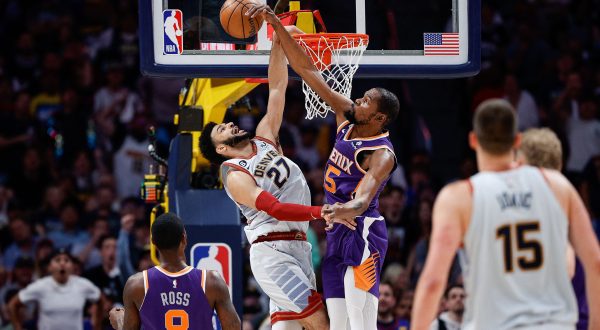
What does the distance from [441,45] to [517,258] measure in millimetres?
3487

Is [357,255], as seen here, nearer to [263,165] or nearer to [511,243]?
[263,165]

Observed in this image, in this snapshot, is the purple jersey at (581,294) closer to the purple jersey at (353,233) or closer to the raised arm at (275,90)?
the purple jersey at (353,233)

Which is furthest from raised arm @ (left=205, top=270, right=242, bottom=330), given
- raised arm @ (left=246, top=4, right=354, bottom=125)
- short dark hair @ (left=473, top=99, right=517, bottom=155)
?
short dark hair @ (left=473, top=99, right=517, bottom=155)

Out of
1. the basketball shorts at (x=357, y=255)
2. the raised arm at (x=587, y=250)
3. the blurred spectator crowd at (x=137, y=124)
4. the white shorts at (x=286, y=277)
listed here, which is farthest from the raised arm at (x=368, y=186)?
the blurred spectator crowd at (x=137, y=124)

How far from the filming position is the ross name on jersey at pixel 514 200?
5.61 meters

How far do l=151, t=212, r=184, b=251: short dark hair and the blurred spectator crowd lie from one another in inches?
200

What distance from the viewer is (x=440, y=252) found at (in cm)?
548

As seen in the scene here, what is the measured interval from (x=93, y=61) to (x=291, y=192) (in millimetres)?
8552

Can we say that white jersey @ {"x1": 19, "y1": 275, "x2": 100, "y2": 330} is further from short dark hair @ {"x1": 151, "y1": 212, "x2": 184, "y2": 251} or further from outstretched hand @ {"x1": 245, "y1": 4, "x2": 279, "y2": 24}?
short dark hair @ {"x1": 151, "y1": 212, "x2": 184, "y2": 251}

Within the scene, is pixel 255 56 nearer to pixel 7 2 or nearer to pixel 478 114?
pixel 478 114

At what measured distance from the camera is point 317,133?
603 inches

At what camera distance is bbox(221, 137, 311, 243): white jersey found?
8070 mm

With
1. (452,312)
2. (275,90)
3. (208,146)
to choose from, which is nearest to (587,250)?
(275,90)

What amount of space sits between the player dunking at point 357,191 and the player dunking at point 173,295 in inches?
36.6
